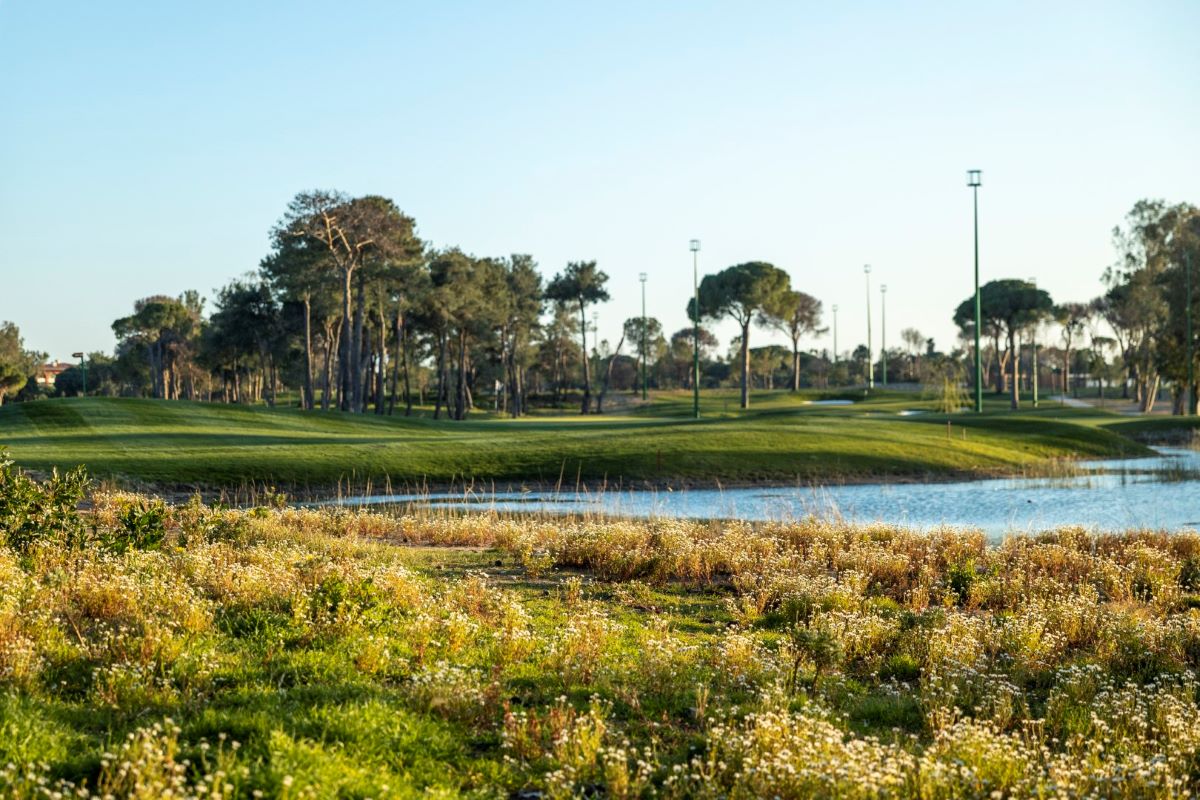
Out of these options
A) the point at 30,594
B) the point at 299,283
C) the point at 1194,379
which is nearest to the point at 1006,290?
the point at 1194,379

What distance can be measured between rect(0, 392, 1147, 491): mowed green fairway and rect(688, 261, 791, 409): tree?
40.5m

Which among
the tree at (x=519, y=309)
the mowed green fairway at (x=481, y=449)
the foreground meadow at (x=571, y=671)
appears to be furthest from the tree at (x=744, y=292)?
the foreground meadow at (x=571, y=671)

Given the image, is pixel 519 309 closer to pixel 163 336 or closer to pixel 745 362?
pixel 745 362

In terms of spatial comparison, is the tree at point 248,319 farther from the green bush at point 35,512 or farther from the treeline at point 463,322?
the green bush at point 35,512

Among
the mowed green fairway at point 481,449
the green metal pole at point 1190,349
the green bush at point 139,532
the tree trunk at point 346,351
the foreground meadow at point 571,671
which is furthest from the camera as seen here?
the green metal pole at point 1190,349

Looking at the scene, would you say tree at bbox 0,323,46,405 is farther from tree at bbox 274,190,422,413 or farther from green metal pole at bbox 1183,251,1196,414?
green metal pole at bbox 1183,251,1196,414

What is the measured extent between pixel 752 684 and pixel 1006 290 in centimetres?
9196

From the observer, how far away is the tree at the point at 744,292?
8912 cm

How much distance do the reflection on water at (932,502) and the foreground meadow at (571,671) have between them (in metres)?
7.17

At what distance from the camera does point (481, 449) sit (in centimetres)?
3562

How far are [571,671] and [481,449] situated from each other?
1095 inches

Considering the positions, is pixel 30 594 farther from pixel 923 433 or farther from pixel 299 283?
pixel 299 283

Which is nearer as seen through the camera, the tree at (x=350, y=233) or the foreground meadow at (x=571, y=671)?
the foreground meadow at (x=571, y=671)

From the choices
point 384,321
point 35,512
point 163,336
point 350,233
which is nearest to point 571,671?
point 35,512
